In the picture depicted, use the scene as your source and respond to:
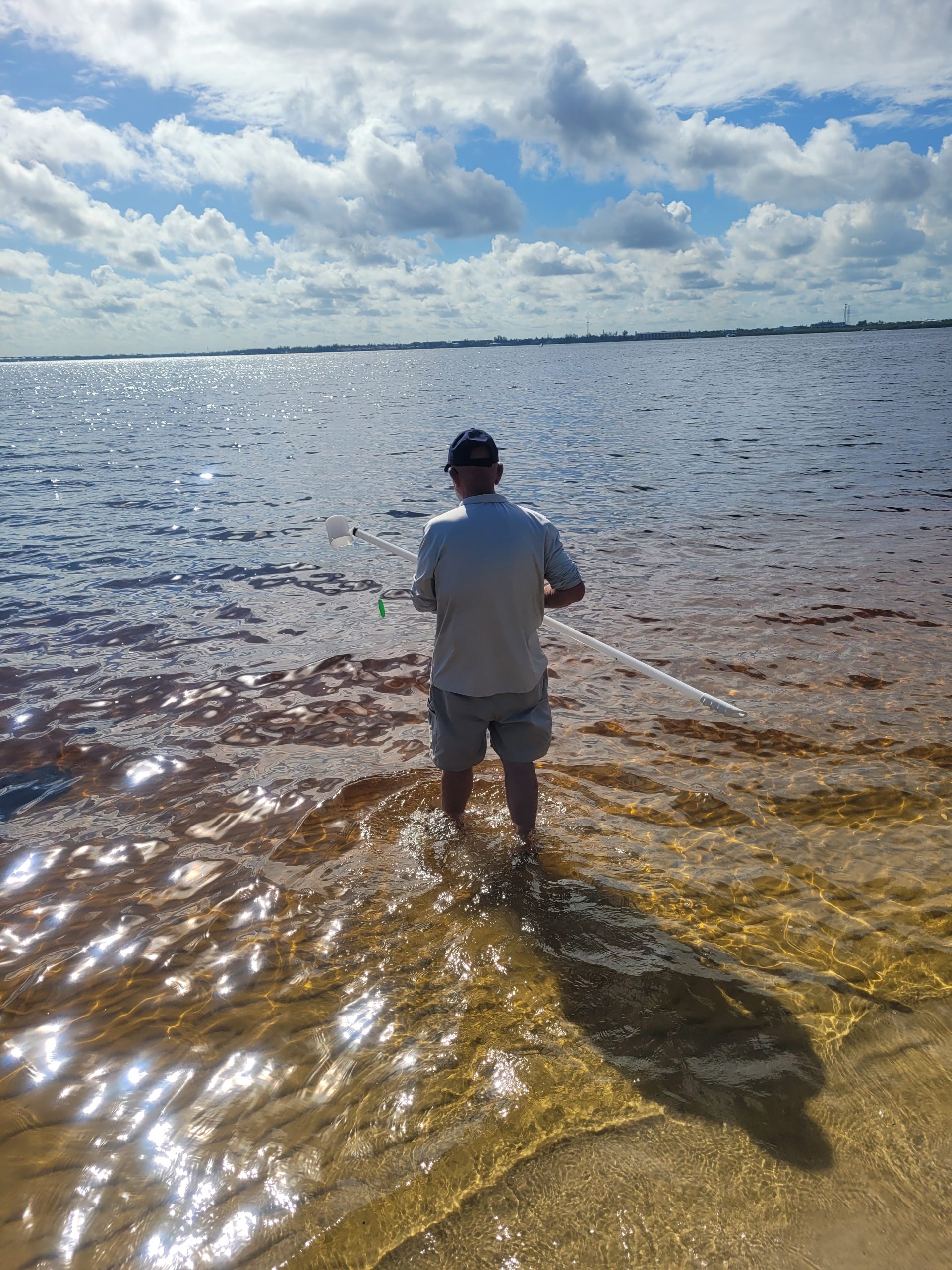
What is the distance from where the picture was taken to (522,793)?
5398mm

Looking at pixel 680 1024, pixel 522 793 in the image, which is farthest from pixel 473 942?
pixel 680 1024

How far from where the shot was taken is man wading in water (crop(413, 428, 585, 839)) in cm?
465

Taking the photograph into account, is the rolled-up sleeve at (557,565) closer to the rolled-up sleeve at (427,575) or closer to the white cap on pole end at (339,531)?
the rolled-up sleeve at (427,575)

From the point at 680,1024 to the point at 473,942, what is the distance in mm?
1272

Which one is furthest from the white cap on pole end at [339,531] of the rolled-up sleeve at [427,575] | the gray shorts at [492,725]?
the gray shorts at [492,725]

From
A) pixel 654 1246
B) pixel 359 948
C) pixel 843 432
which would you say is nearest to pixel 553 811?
pixel 359 948

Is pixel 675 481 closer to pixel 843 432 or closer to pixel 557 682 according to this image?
pixel 843 432

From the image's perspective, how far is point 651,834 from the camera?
5.77 meters

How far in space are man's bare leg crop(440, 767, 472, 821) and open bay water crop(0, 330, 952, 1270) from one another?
0.18 m

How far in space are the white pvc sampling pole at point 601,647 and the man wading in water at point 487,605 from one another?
1.71 feet

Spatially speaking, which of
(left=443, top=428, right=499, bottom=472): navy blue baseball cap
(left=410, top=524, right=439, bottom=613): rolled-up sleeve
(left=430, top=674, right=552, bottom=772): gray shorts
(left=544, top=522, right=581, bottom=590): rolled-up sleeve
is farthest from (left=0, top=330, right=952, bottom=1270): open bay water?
(left=443, top=428, right=499, bottom=472): navy blue baseball cap

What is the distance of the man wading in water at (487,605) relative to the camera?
465cm

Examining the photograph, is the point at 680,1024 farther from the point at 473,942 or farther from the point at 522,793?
the point at 522,793

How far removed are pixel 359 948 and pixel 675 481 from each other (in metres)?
20.5
